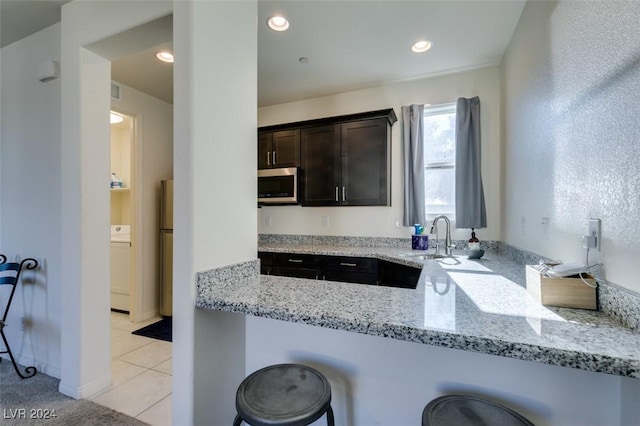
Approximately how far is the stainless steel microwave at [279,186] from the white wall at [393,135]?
39cm

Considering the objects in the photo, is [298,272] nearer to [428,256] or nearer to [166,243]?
[428,256]

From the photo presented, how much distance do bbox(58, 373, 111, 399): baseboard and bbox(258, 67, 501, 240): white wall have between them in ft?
6.90

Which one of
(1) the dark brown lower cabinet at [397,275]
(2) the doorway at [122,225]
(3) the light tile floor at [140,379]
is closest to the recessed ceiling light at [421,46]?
(1) the dark brown lower cabinet at [397,275]

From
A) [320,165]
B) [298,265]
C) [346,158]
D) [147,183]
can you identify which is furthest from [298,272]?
[147,183]

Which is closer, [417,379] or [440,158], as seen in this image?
[417,379]

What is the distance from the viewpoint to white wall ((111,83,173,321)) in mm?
3166

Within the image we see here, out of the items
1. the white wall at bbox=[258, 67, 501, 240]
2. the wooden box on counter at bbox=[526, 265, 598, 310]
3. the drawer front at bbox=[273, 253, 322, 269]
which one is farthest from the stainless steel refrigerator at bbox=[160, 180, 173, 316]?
the wooden box on counter at bbox=[526, 265, 598, 310]

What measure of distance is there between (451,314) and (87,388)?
230cm

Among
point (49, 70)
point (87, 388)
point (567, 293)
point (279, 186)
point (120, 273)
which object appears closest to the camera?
point (567, 293)

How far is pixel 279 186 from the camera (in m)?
3.12

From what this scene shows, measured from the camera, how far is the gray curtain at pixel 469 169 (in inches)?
103

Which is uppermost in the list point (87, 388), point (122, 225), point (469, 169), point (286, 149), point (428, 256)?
point (286, 149)

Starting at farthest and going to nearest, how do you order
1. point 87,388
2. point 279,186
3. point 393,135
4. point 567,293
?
1. point 279,186
2. point 393,135
3. point 87,388
4. point 567,293

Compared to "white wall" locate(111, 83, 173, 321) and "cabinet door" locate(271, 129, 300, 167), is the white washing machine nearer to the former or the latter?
"white wall" locate(111, 83, 173, 321)
